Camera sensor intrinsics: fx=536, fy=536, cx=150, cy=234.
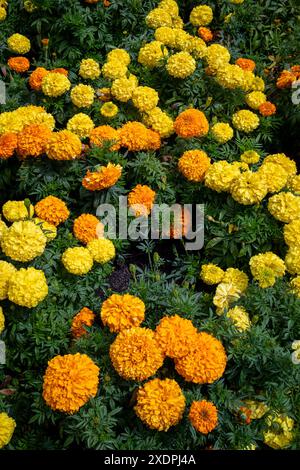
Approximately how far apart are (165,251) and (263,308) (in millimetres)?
1067

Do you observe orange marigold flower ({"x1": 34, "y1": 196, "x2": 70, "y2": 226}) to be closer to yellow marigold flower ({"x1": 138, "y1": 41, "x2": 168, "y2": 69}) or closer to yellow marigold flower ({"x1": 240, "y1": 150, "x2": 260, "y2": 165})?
yellow marigold flower ({"x1": 240, "y1": 150, "x2": 260, "y2": 165})

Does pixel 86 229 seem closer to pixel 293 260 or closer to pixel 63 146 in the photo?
pixel 63 146

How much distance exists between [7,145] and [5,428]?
1917 mm

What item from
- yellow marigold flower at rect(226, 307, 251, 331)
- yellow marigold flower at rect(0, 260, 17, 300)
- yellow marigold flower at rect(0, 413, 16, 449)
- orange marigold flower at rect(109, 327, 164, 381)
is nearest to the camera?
orange marigold flower at rect(109, 327, 164, 381)

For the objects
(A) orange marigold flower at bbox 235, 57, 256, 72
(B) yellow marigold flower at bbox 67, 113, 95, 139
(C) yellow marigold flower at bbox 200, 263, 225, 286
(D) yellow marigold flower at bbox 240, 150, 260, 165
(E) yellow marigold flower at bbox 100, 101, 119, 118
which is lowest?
(C) yellow marigold flower at bbox 200, 263, 225, 286

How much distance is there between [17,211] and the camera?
135 inches

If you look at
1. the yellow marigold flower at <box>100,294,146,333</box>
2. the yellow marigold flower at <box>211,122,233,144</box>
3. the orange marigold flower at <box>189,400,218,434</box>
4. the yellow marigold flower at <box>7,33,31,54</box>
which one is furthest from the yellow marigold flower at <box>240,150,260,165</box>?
the yellow marigold flower at <box>7,33,31,54</box>

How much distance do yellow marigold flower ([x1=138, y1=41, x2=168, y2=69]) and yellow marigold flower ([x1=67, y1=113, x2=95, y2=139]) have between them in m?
0.86

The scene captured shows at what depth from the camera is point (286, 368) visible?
2.78 meters

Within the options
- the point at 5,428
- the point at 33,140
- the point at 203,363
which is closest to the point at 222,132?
the point at 33,140

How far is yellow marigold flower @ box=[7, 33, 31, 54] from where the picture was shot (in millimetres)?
4719

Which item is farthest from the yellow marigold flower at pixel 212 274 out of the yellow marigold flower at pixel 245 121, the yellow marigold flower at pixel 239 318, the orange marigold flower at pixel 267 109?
the orange marigold flower at pixel 267 109

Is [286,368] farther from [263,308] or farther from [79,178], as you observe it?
[79,178]
